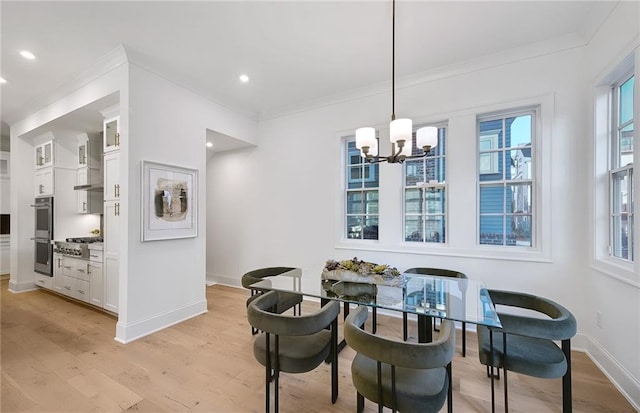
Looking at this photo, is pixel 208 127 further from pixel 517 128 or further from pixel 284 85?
pixel 517 128

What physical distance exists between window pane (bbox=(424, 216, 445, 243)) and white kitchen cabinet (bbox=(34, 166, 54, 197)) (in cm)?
602

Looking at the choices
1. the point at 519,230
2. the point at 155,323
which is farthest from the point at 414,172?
the point at 155,323

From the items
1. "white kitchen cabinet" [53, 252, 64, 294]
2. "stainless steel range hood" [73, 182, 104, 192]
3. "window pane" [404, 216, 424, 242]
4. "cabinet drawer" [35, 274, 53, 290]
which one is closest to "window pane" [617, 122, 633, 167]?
"window pane" [404, 216, 424, 242]

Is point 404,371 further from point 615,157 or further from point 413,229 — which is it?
point 615,157

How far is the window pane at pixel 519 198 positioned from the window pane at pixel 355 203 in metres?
1.80

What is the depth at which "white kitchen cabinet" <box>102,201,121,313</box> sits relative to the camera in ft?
11.4

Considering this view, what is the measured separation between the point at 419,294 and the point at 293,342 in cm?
107

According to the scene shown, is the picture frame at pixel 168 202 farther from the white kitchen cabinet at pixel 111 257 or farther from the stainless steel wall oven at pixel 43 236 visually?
the stainless steel wall oven at pixel 43 236

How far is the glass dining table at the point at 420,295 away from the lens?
1.79 m

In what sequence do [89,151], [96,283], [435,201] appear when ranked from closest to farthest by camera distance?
1. [435,201]
2. [96,283]
3. [89,151]

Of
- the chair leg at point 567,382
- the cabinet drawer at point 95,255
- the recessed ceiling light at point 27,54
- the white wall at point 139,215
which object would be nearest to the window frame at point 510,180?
the chair leg at point 567,382

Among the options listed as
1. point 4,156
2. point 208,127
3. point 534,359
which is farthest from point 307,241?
point 4,156

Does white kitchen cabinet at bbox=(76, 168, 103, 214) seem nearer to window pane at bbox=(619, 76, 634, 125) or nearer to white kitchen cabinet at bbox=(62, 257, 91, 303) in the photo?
white kitchen cabinet at bbox=(62, 257, 91, 303)

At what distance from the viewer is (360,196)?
3998 mm
